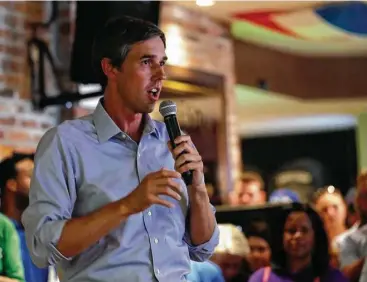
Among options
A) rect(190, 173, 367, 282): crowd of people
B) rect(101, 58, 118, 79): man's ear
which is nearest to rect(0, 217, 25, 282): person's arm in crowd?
rect(190, 173, 367, 282): crowd of people

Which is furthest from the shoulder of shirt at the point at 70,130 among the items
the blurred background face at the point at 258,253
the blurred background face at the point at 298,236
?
the blurred background face at the point at 258,253

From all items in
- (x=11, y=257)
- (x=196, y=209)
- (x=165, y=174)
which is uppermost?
(x=165, y=174)

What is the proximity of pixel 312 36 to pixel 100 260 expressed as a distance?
5.69 m

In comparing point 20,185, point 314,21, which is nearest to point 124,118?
point 20,185

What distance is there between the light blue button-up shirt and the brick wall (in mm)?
2813

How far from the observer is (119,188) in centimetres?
171

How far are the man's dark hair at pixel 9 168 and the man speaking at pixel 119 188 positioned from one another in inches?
81.3

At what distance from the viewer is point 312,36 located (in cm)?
711

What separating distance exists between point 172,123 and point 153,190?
23 cm

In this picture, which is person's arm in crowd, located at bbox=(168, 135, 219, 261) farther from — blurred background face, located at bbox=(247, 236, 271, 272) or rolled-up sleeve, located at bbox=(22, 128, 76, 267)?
Answer: blurred background face, located at bbox=(247, 236, 271, 272)

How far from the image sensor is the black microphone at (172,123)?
1652 mm

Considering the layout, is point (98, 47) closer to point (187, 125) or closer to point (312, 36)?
point (187, 125)

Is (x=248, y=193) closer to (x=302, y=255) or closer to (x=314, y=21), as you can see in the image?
(x=314, y=21)

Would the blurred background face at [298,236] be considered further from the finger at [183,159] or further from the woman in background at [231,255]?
the finger at [183,159]
